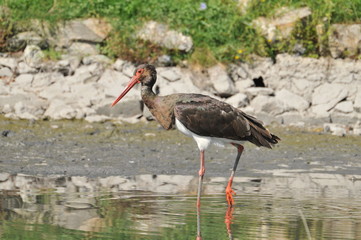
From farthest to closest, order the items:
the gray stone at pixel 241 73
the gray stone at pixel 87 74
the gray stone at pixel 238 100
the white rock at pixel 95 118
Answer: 1. the gray stone at pixel 241 73
2. the gray stone at pixel 87 74
3. the gray stone at pixel 238 100
4. the white rock at pixel 95 118

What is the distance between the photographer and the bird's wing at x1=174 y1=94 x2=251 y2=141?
7.73 meters

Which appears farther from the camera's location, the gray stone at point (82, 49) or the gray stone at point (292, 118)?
the gray stone at point (82, 49)

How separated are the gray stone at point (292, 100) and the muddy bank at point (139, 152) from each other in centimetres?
80

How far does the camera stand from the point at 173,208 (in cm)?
679

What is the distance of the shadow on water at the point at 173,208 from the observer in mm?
5730

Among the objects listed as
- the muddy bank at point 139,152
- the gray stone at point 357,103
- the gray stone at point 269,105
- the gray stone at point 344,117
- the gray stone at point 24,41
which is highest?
the gray stone at point 24,41

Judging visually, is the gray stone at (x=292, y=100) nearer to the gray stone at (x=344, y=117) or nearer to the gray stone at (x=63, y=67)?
the gray stone at (x=344, y=117)

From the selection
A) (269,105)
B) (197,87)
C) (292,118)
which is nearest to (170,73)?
(197,87)

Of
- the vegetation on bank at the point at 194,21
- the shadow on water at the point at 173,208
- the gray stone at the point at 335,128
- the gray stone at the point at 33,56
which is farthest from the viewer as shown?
the vegetation on bank at the point at 194,21

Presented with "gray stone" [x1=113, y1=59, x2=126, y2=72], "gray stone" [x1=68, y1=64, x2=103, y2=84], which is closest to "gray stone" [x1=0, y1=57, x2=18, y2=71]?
"gray stone" [x1=68, y1=64, x2=103, y2=84]

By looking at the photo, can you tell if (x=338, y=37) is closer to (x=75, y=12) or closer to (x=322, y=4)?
(x=322, y=4)

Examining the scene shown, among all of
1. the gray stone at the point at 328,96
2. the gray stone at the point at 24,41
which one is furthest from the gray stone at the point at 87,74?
the gray stone at the point at 328,96

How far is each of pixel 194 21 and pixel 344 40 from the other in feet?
8.40

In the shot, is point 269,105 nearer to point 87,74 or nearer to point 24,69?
point 87,74
